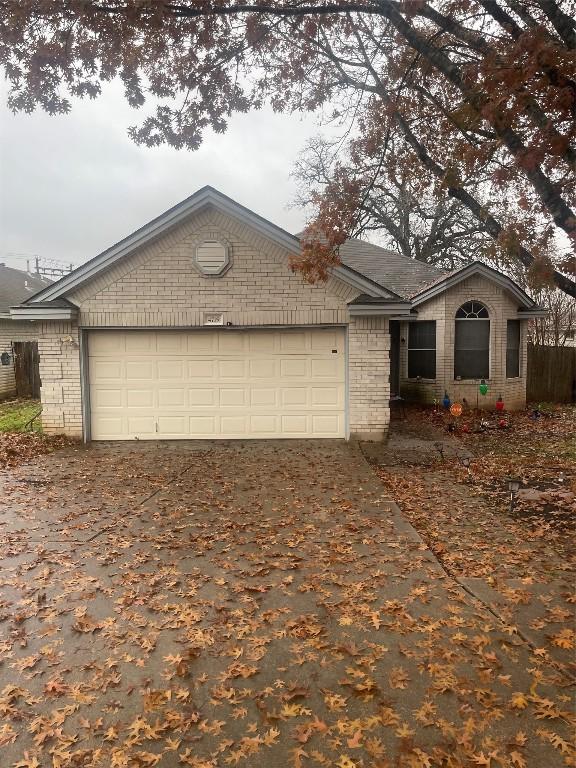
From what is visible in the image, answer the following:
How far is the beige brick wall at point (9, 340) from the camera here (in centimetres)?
1731

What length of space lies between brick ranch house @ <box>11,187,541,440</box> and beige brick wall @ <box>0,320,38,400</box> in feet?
27.9

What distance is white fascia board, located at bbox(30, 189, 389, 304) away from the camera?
9719mm

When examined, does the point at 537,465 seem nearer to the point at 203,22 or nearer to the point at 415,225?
the point at 203,22

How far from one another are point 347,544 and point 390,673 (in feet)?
6.63

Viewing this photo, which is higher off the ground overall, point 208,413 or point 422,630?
point 208,413

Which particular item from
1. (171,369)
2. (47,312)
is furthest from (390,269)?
(47,312)

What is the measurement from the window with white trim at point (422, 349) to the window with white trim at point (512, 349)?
228 centimetres

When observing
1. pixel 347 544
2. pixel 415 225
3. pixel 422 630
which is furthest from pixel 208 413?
pixel 415 225

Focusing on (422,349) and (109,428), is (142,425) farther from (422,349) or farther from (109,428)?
(422,349)

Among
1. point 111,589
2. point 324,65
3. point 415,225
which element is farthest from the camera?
point 415,225

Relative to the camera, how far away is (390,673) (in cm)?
306

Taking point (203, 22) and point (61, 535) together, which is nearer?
point (61, 535)

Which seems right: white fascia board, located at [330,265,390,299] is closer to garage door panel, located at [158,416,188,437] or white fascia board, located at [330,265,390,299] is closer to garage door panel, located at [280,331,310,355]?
garage door panel, located at [280,331,310,355]

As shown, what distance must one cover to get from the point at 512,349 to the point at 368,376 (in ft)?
24.3
